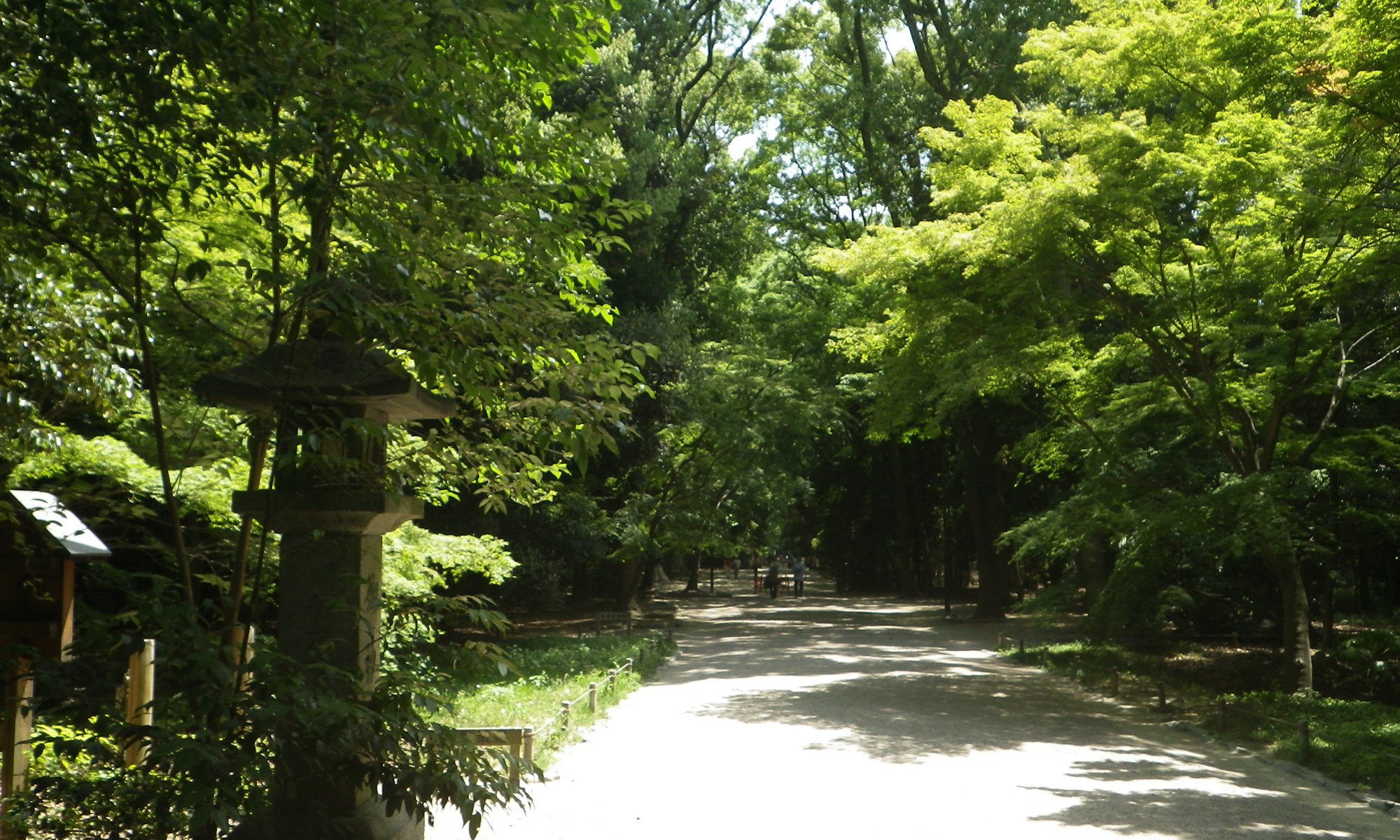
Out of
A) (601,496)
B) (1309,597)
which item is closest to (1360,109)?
(1309,597)

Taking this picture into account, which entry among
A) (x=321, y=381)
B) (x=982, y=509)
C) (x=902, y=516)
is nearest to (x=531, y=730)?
(x=321, y=381)

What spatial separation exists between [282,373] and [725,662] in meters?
16.3

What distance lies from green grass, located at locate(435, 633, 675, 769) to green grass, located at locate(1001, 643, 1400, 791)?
25.0 ft

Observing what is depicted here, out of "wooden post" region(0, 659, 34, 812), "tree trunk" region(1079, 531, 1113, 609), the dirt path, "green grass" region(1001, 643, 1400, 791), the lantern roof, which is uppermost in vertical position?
the lantern roof

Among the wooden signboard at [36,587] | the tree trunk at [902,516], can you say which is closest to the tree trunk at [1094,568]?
the tree trunk at [902,516]

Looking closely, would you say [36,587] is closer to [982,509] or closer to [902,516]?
[982,509]

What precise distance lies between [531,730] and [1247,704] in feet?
32.6

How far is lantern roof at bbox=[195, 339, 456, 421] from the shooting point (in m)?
4.66

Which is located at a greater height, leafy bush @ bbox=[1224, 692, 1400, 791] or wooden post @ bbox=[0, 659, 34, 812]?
wooden post @ bbox=[0, 659, 34, 812]

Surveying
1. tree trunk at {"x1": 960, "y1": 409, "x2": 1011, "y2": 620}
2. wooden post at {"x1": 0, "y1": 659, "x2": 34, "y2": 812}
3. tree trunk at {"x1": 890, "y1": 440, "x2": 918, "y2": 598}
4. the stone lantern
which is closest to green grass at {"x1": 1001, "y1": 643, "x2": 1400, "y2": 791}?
tree trunk at {"x1": 960, "y1": 409, "x2": 1011, "y2": 620}

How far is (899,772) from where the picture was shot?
416 inches

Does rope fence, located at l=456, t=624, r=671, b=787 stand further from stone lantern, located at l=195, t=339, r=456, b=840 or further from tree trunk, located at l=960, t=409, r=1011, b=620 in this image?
tree trunk, located at l=960, t=409, r=1011, b=620

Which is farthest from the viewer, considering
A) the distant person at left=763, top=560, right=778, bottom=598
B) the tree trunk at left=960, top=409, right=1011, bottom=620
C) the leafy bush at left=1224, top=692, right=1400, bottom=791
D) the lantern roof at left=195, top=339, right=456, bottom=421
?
the distant person at left=763, top=560, right=778, bottom=598

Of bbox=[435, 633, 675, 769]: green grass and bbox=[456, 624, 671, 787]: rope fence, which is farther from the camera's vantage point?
bbox=[435, 633, 675, 769]: green grass
